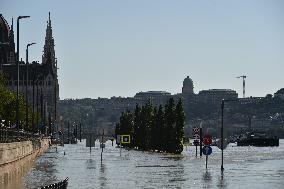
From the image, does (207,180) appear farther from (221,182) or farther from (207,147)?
(207,147)

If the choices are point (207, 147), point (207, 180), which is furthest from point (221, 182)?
point (207, 147)

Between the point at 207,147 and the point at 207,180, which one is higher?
the point at 207,147

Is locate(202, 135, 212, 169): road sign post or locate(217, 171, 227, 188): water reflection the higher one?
locate(202, 135, 212, 169): road sign post

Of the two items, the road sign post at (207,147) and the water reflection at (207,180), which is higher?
the road sign post at (207,147)

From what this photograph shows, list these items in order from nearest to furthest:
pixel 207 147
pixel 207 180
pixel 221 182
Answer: pixel 221 182 → pixel 207 180 → pixel 207 147

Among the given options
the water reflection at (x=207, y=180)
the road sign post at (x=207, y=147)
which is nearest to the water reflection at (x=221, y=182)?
the water reflection at (x=207, y=180)

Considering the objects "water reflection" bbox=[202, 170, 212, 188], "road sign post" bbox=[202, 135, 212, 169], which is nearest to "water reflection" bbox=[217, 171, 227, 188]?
"water reflection" bbox=[202, 170, 212, 188]

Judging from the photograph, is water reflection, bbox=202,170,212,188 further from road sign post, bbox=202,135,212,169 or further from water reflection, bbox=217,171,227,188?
road sign post, bbox=202,135,212,169

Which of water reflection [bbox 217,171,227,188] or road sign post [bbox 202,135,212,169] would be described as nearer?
water reflection [bbox 217,171,227,188]

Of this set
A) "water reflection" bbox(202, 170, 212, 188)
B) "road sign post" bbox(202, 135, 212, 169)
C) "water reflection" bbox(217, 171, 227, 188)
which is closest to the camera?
"water reflection" bbox(217, 171, 227, 188)

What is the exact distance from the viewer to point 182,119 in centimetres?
12769

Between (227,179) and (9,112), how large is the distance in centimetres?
6205

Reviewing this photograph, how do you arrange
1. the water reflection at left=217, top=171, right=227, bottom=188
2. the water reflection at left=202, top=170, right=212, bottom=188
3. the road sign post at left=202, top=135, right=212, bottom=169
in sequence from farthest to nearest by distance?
the road sign post at left=202, top=135, right=212, bottom=169 < the water reflection at left=202, top=170, right=212, bottom=188 < the water reflection at left=217, top=171, right=227, bottom=188

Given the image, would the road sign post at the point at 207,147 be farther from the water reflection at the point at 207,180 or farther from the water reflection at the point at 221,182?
the water reflection at the point at 221,182
